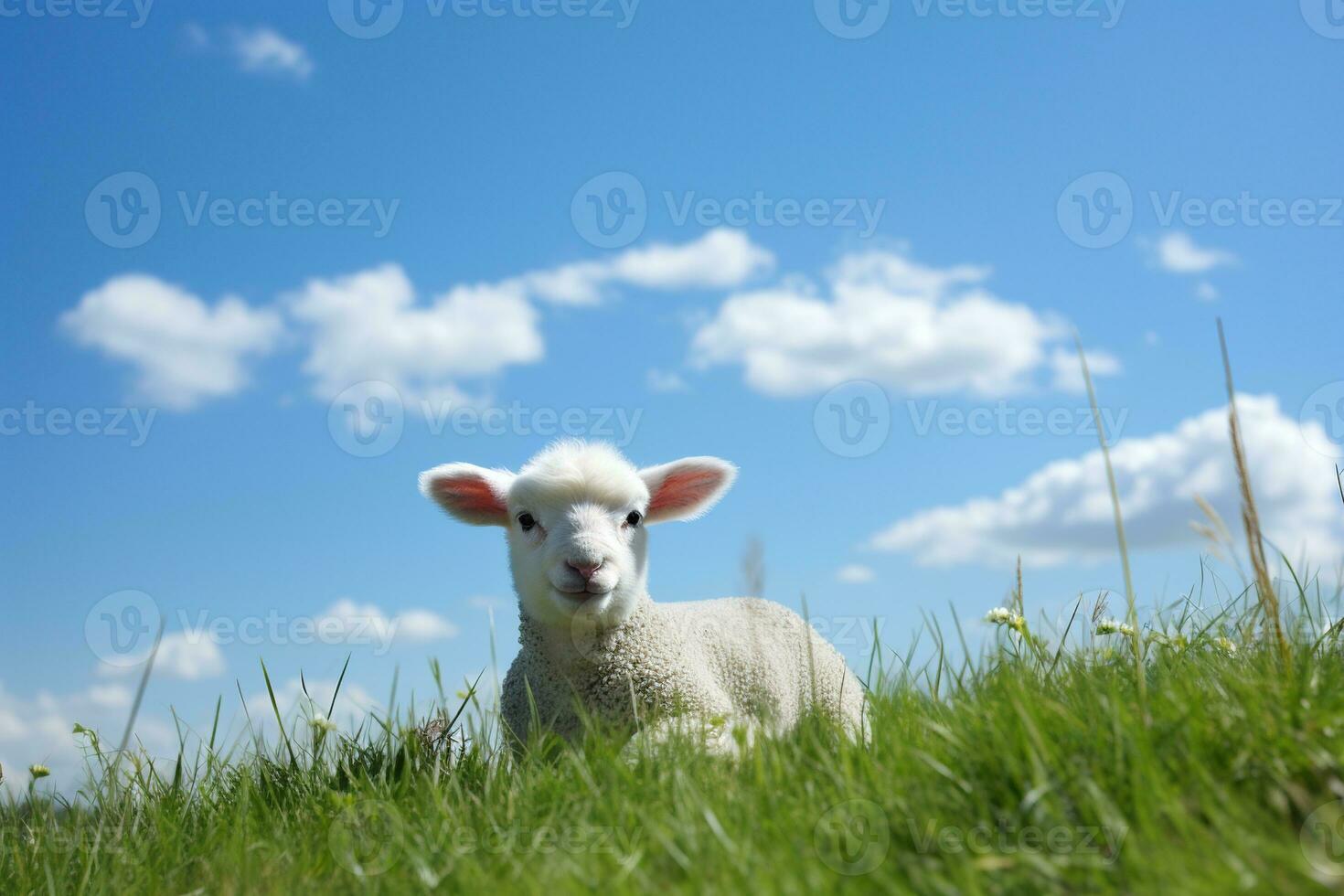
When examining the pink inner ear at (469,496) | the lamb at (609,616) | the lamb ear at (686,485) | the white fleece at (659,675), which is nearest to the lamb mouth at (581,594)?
the lamb at (609,616)

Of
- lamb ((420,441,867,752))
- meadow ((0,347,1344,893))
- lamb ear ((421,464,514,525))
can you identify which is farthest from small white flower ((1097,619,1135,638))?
lamb ear ((421,464,514,525))

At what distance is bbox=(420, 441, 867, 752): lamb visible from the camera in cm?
568

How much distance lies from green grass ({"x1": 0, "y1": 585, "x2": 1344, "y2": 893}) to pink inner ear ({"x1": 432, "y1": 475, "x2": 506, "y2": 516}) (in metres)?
1.90

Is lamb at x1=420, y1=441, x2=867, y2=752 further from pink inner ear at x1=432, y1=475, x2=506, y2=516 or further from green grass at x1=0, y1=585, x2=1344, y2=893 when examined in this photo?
green grass at x1=0, y1=585, x2=1344, y2=893

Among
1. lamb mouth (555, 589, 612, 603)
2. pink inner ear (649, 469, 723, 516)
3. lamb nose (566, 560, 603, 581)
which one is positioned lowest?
lamb mouth (555, 589, 612, 603)

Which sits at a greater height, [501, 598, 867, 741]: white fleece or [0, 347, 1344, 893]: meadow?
[501, 598, 867, 741]: white fleece

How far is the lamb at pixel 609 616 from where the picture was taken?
18.6ft

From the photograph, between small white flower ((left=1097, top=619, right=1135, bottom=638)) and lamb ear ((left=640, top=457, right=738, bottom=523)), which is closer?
small white flower ((left=1097, top=619, right=1135, bottom=638))

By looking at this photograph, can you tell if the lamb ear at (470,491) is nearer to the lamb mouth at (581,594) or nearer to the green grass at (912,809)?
the lamb mouth at (581,594)

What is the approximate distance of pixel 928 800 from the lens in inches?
116

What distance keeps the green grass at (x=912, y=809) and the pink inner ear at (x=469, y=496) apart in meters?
1.90

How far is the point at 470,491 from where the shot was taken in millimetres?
6434

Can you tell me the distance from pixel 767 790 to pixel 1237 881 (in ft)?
4.56

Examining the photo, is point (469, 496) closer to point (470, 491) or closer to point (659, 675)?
point (470, 491)
